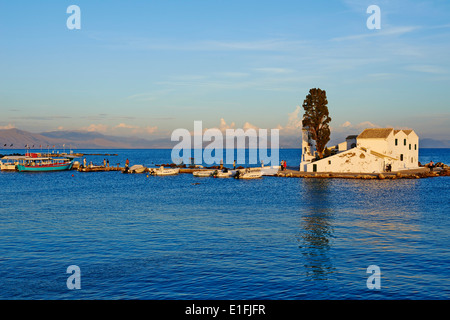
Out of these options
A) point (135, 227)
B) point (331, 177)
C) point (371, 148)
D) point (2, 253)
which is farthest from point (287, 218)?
point (371, 148)

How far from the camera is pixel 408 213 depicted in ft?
136

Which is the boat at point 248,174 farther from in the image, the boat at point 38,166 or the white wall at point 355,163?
the boat at point 38,166

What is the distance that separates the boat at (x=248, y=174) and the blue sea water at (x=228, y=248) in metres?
33.0

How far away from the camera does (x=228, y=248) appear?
26.6m

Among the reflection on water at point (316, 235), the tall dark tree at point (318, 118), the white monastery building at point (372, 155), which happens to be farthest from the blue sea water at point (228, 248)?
the tall dark tree at point (318, 118)

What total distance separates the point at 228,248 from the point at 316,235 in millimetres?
7830

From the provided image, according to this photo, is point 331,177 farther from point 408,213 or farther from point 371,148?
point 408,213

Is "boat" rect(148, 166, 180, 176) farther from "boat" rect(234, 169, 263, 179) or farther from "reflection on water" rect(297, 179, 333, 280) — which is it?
"reflection on water" rect(297, 179, 333, 280)

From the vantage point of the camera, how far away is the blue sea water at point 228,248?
1911cm

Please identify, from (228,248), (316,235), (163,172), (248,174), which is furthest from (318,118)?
(228,248)

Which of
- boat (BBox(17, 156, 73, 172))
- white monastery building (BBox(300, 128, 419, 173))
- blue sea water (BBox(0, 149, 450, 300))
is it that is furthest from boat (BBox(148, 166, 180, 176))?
blue sea water (BBox(0, 149, 450, 300))

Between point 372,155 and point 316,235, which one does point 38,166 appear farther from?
point 316,235
